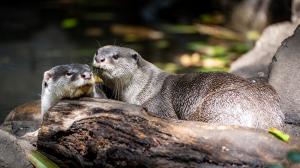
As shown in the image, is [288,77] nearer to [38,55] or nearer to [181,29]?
[38,55]

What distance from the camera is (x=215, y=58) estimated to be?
8.52 meters

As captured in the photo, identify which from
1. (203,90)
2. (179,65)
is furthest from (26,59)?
(203,90)

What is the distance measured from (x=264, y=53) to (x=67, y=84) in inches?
124

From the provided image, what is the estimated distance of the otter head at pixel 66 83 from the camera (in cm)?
473

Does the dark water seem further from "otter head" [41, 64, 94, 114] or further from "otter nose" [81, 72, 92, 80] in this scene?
"otter nose" [81, 72, 92, 80]

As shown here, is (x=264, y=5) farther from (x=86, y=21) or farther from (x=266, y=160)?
(x=266, y=160)

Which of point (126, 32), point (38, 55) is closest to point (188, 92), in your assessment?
point (38, 55)

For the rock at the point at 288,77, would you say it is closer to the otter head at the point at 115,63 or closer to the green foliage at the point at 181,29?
the otter head at the point at 115,63

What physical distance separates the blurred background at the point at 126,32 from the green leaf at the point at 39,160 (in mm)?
2397

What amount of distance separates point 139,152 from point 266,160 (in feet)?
2.56

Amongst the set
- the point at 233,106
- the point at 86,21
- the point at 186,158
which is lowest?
the point at 186,158

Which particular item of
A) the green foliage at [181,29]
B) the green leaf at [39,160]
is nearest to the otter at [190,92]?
the green leaf at [39,160]

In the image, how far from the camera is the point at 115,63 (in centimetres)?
548

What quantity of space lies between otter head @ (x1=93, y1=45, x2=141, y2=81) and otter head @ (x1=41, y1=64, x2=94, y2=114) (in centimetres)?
50
